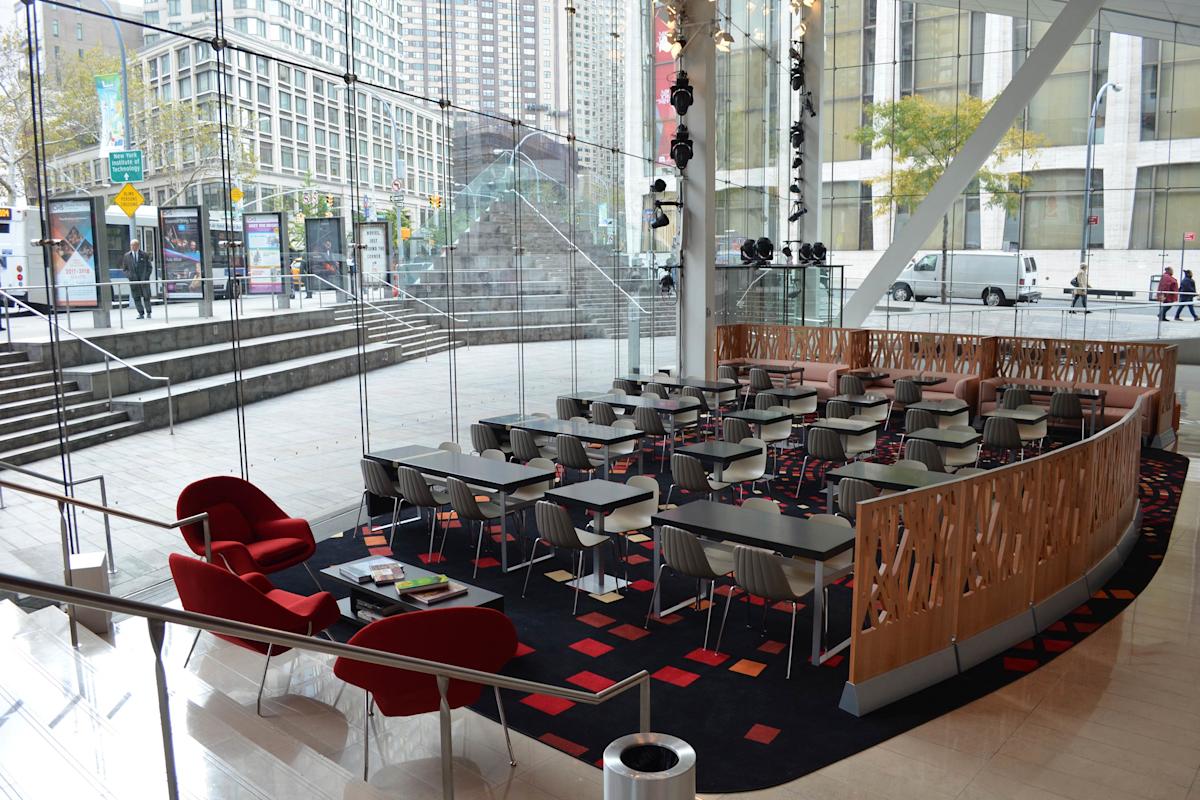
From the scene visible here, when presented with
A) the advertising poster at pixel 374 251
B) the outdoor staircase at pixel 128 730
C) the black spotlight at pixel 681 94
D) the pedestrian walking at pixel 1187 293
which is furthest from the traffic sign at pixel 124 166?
the pedestrian walking at pixel 1187 293

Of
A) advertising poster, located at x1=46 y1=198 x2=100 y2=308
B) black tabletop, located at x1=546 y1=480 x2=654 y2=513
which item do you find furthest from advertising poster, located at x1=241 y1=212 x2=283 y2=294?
black tabletop, located at x1=546 y1=480 x2=654 y2=513

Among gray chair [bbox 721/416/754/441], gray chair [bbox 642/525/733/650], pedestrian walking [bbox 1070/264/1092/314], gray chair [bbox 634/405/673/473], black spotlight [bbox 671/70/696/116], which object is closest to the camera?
gray chair [bbox 642/525/733/650]

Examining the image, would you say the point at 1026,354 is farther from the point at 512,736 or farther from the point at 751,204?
the point at 512,736

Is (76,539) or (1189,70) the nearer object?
(76,539)

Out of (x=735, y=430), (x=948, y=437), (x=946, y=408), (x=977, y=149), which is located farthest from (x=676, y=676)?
(x=977, y=149)

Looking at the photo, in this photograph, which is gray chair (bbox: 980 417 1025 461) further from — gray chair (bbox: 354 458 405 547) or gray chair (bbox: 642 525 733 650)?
gray chair (bbox: 354 458 405 547)

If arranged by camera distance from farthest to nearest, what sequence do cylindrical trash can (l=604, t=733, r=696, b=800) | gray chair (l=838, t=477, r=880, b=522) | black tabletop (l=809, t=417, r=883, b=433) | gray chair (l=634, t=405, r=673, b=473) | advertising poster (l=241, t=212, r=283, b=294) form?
gray chair (l=634, t=405, r=673, b=473)
black tabletop (l=809, t=417, r=883, b=433)
advertising poster (l=241, t=212, r=283, b=294)
gray chair (l=838, t=477, r=880, b=522)
cylindrical trash can (l=604, t=733, r=696, b=800)

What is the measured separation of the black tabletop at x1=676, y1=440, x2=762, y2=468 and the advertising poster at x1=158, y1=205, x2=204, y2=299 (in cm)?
436

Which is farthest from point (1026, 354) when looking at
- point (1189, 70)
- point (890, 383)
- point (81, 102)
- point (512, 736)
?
point (81, 102)

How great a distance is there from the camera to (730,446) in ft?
28.3

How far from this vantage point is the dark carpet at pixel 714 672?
15.1ft

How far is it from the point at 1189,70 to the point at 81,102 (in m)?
20.3

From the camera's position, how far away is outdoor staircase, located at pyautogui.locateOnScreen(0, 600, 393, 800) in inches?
127

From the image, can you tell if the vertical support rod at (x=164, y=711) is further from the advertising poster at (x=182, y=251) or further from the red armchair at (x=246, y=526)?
the advertising poster at (x=182, y=251)
